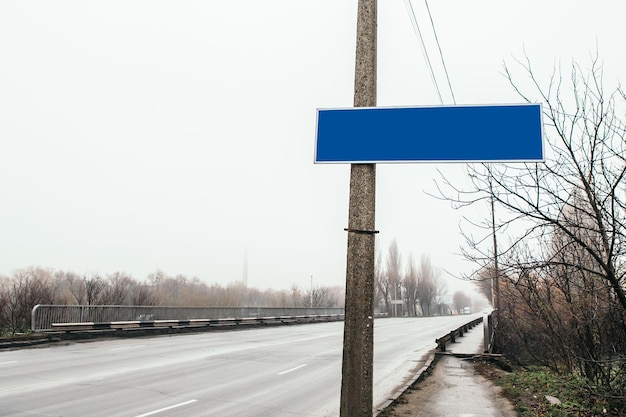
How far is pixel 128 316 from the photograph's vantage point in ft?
84.4

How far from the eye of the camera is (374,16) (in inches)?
175

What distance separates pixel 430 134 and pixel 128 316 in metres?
24.8

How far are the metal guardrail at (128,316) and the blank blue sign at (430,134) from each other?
66.7 ft

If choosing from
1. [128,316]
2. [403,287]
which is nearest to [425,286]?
[403,287]

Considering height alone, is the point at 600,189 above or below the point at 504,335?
above

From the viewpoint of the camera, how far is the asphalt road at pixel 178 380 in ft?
29.0

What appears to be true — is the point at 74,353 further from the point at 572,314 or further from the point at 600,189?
the point at 600,189

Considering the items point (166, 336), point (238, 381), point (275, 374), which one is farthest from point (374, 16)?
point (166, 336)

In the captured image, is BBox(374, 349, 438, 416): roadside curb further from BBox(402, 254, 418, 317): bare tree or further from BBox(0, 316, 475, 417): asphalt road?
BBox(402, 254, 418, 317): bare tree

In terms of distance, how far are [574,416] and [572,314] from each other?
→ 186 cm

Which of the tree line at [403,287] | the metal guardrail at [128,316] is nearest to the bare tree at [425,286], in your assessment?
the tree line at [403,287]

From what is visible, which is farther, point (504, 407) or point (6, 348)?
point (6, 348)

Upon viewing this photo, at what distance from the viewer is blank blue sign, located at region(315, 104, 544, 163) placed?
386 cm

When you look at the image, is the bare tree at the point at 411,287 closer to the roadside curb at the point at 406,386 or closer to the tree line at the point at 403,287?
the tree line at the point at 403,287
